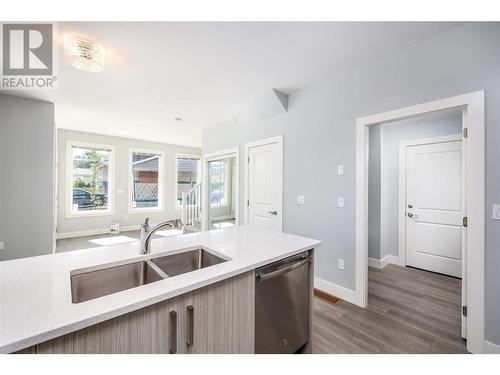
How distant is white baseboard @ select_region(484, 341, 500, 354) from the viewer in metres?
1.60

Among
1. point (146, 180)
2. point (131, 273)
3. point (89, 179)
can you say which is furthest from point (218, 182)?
point (131, 273)

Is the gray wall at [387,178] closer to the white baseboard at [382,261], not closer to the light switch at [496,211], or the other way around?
the white baseboard at [382,261]

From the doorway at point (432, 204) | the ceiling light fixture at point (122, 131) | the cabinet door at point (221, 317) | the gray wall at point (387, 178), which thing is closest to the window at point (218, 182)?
the ceiling light fixture at point (122, 131)

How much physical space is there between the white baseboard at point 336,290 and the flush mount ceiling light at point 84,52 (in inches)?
133

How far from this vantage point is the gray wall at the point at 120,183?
17.1 feet

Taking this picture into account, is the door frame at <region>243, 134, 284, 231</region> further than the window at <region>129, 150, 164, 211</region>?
No

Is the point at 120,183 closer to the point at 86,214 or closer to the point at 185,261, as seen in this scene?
the point at 86,214

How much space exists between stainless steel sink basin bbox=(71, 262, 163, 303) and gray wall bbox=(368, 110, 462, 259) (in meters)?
3.48

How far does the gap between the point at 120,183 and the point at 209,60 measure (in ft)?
16.5

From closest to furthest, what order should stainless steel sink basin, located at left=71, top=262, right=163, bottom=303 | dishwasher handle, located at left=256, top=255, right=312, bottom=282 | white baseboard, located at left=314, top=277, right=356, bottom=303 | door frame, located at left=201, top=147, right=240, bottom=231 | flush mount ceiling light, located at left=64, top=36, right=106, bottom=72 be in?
1. stainless steel sink basin, located at left=71, top=262, right=163, bottom=303
2. dishwasher handle, located at left=256, top=255, right=312, bottom=282
3. flush mount ceiling light, located at left=64, top=36, right=106, bottom=72
4. white baseboard, located at left=314, top=277, right=356, bottom=303
5. door frame, located at left=201, top=147, right=240, bottom=231

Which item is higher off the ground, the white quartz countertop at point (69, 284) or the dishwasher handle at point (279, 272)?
the white quartz countertop at point (69, 284)

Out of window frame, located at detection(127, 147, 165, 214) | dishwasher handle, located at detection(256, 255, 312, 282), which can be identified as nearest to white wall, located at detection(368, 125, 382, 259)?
dishwasher handle, located at detection(256, 255, 312, 282)

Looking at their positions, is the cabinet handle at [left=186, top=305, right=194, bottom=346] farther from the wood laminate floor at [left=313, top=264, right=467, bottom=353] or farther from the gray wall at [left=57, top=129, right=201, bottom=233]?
the gray wall at [left=57, top=129, right=201, bottom=233]
